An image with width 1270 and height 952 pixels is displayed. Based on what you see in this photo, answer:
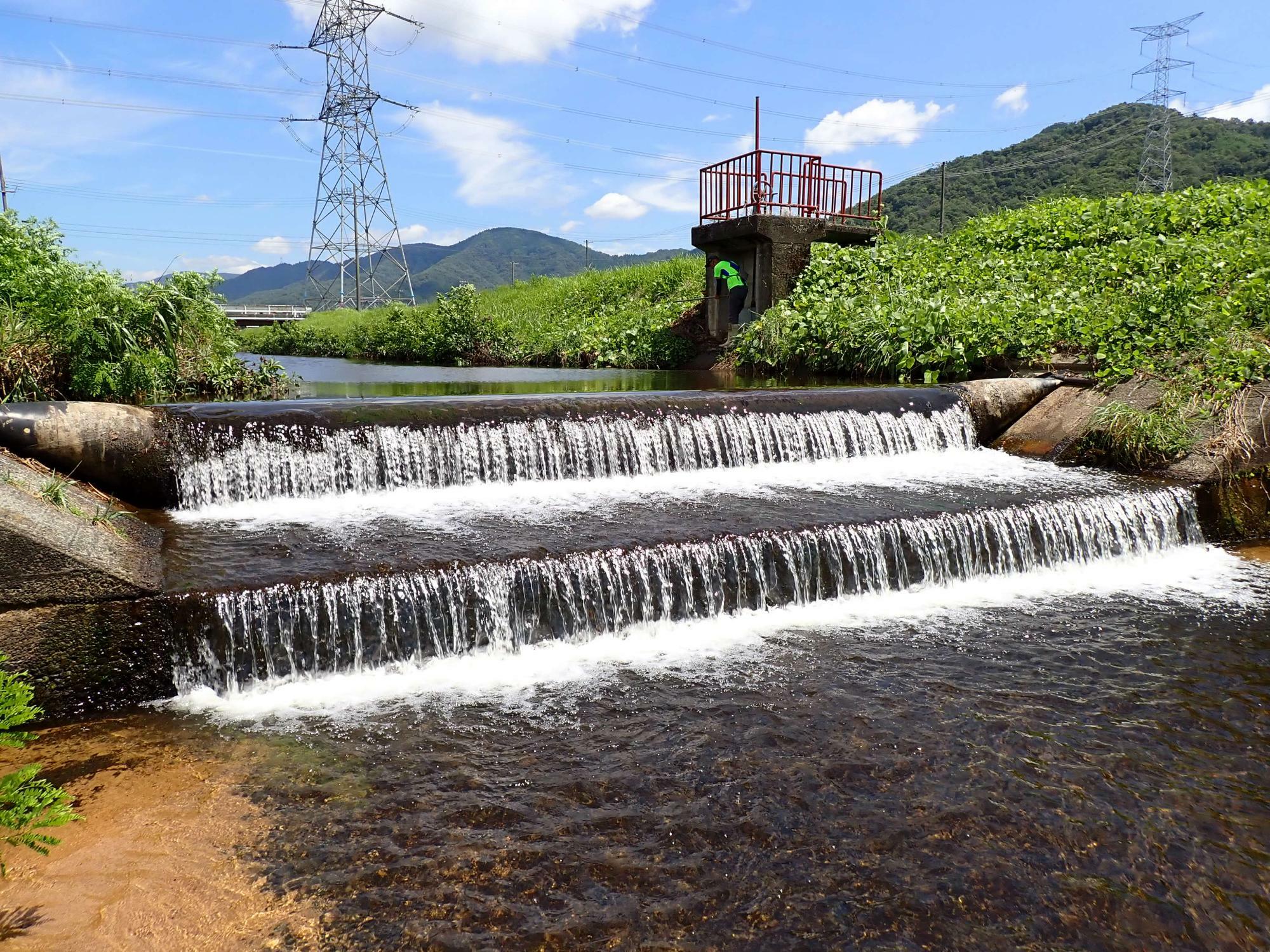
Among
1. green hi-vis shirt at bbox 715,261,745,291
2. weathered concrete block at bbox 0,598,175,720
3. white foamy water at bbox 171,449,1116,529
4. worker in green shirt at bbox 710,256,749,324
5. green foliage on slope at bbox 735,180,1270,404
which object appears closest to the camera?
weathered concrete block at bbox 0,598,175,720

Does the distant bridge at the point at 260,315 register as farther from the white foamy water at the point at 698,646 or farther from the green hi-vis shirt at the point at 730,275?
the white foamy water at the point at 698,646

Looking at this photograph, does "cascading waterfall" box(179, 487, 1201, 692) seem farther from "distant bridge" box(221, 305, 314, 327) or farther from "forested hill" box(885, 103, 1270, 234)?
"distant bridge" box(221, 305, 314, 327)

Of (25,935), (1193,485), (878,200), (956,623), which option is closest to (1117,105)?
(878,200)

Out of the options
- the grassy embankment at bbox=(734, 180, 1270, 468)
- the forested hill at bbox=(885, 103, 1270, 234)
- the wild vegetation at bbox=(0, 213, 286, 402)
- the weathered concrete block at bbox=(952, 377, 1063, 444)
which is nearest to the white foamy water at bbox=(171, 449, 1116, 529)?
the weathered concrete block at bbox=(952, 377, 1063, 444)

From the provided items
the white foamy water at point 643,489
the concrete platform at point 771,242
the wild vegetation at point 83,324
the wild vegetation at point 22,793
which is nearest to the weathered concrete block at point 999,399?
the white foamy water at point 643,489

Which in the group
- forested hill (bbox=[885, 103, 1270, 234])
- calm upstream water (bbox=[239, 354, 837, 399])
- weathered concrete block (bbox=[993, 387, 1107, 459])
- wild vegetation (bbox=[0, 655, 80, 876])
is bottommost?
wild vegetation (bbox=[0, 655, 80, 876])

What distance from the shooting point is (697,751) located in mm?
3686

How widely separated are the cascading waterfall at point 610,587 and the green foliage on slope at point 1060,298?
13.3ft

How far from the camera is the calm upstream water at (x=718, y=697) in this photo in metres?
2.78

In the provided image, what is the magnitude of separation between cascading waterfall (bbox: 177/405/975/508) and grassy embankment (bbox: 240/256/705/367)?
11270 millimetres

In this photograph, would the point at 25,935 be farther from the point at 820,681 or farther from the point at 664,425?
the point at 664,425

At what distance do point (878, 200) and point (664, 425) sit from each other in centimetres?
1353

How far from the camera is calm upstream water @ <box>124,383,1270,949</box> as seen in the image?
278 centimetres

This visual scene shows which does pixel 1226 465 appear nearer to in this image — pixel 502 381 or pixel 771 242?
pixel 771 242
